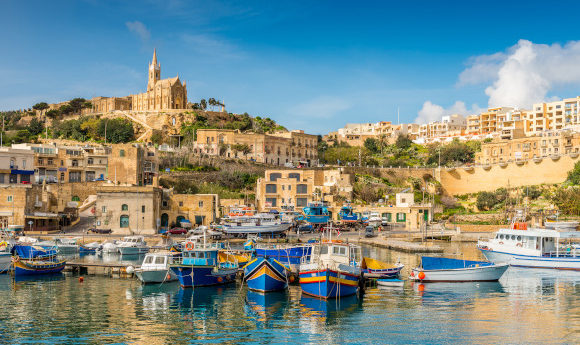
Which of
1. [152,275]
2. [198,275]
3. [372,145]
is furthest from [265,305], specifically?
[372,145]

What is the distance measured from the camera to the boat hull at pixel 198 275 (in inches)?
1037

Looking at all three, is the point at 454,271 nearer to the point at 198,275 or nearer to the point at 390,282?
the point at 390,282

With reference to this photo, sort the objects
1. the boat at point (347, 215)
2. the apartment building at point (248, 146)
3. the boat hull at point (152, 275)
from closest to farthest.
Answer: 1. the boat hull at point (152, 275)
2. the boat at point (347, 215)
3. the apartment building at point (248, 146)

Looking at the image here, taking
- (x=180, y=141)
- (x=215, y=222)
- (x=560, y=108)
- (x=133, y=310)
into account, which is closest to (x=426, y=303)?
(x=133, y=310)

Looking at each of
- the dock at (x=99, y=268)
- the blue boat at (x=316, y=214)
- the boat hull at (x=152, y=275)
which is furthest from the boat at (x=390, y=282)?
the blue boat at (x=316, y=214)

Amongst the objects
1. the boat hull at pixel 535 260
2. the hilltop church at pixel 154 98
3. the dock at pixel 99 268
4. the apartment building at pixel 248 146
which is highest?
the hilltop church at pixel 154 98

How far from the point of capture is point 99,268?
32750 mm

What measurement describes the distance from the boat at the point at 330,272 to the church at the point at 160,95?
75.3 m

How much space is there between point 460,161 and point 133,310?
75627 millimetres

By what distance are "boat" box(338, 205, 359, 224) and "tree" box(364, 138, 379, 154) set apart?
4663 centimetres

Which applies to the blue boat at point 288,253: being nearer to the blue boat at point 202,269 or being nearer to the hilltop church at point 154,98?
the blue boat at point 202,269

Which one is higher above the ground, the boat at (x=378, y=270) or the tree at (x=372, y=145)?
the tree at (x=372, y=145)

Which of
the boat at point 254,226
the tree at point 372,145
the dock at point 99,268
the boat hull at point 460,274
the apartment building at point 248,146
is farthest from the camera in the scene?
the tree at point 372,145

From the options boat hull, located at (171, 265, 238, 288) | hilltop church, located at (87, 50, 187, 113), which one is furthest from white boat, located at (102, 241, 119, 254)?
hilltop church, located at (87, 50, 187, 113)
